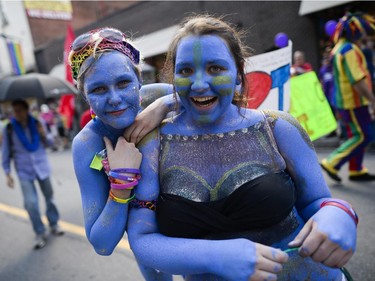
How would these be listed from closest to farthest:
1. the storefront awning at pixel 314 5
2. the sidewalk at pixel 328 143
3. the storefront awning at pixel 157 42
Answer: the sidewalk at pixel 328 143, the storefront awning at pixel 314 5, the storefront awning at pixel 157 42

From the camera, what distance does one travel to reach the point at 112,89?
1.31 metres

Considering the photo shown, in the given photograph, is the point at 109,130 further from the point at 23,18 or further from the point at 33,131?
the point at 23,18

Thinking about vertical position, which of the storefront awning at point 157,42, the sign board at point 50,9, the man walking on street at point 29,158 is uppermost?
the sign board at point 50,9

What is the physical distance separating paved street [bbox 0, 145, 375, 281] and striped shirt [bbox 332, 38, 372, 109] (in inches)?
41.1

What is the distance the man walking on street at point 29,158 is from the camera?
13.7 ft

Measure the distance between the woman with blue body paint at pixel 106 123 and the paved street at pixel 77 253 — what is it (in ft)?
6.23

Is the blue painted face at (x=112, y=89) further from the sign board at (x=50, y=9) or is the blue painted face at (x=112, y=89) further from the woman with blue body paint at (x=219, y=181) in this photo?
the sign board at (x=50, y=9)

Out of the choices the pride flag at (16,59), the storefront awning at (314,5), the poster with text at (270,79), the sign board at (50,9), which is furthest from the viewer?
the sign board at (50,9)

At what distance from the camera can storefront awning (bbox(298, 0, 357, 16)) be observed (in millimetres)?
7973

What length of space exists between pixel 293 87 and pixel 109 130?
6.97 ft

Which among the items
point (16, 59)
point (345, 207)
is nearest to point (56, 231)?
point (16, 59)

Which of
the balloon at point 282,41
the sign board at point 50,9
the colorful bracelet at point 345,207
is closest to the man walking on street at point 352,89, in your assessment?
the balloon at point 282,41

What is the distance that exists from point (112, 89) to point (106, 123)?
0.15 meters

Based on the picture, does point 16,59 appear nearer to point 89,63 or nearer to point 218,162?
point 89,63
